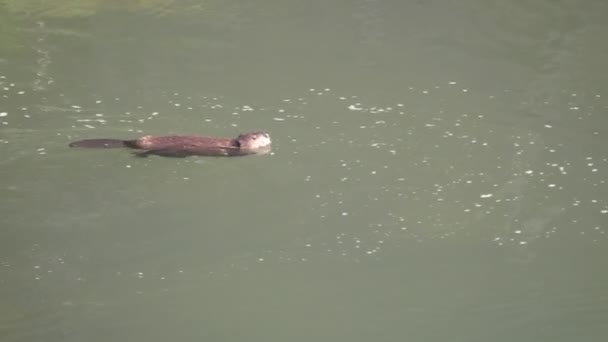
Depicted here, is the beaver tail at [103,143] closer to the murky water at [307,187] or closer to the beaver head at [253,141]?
the murky water at [307,187]

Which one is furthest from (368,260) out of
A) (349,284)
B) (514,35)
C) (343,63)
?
(514,35)

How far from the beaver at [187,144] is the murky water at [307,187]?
0.28 ft

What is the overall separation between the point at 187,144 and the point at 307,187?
2.53ft

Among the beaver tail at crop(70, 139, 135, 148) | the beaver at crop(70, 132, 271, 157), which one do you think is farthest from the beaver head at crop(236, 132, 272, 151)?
the beaver tail at crop(70, 139, 135, 148)

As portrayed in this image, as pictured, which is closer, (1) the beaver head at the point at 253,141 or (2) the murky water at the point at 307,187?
(2) the murky water at the point at 307,187

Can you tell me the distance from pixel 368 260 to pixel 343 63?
109 inches

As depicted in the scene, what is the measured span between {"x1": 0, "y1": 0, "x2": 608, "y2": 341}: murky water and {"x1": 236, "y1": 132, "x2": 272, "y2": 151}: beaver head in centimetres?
10

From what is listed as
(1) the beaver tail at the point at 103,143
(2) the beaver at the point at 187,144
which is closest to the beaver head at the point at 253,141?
(2) the beaver at the point at 187,144

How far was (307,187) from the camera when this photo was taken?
642 centimetres

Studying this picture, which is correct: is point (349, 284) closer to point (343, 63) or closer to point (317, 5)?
point (343, 63)

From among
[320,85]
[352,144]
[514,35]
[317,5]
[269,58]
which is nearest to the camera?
[352,144]

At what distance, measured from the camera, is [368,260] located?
586cm

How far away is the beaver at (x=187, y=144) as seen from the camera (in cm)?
651

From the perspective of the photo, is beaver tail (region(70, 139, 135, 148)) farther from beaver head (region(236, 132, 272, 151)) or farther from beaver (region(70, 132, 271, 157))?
beaver head (region(236, 132, 272, 151))
